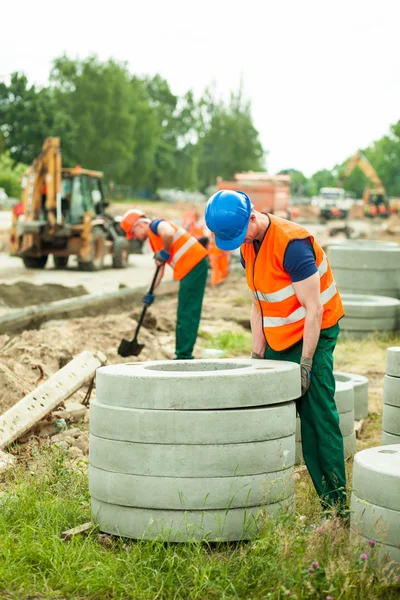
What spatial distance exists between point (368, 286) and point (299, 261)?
330 inches

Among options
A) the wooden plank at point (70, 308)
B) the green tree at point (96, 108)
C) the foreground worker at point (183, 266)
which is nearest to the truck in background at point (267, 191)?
the wooden plank at point (70, 308)

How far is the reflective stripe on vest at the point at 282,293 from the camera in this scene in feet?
17.0

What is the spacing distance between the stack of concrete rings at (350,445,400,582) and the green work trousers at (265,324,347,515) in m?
0.51

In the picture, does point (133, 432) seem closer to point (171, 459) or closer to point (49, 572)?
point (171, 459)

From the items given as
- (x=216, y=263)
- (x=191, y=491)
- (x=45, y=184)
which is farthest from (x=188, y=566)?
(x=45, y=184)

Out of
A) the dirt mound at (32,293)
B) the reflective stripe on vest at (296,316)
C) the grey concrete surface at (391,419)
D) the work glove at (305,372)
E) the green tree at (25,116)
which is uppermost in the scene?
the green tree at (25,116)

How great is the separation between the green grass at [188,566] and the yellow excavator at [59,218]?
1818 cm

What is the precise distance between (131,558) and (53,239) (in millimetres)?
19227

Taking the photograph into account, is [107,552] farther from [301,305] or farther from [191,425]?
[301,305]

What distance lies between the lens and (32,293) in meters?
16.9

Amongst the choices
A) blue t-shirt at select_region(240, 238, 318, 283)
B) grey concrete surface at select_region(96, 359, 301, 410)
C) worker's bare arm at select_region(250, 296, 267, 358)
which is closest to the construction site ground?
grey concrete surface at select_region(96, 359, 301, 410)

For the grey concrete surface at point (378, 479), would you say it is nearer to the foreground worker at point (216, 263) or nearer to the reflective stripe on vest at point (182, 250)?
the reflective stripe on vest at point (182, 250)

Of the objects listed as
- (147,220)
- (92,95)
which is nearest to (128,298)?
(147,220)

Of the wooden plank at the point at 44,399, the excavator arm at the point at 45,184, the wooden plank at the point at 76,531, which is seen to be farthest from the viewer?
the excavator arm at the point at 45,184
